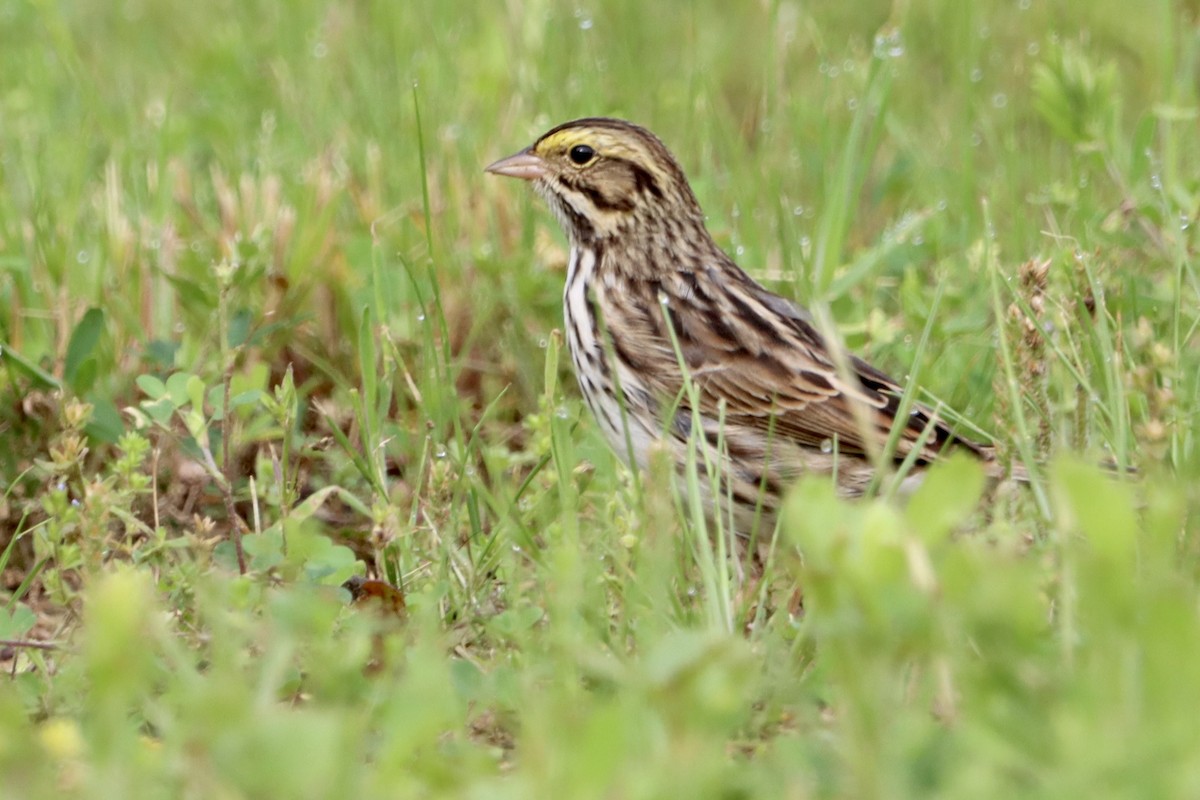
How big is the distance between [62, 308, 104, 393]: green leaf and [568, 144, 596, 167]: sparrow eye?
1.32 metres

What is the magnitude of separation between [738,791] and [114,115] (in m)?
5.47

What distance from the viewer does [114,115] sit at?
7145 millimetres

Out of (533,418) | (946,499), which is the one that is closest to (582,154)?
(533,418)

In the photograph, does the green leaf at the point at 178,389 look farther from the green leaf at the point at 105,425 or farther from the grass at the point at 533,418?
the green leaf at the point at 105,425

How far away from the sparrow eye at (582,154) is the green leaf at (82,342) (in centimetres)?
132

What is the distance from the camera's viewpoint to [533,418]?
3.95 meters

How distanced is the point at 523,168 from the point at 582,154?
17 cm

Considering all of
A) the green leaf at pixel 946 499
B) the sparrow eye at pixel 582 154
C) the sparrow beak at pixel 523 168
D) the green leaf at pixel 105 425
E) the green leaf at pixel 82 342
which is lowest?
the green leaf at pixel 105 425

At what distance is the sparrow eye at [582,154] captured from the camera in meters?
4.87

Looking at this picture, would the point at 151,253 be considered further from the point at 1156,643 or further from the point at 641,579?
the point at 1156,643

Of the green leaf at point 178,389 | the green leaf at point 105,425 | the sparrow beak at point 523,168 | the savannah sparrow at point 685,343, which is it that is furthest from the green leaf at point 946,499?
the sparrow beak at point 523,168

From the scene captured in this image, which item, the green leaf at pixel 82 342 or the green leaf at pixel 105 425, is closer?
the green leaf at pixel 105 425

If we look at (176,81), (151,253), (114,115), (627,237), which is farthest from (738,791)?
(176,81)

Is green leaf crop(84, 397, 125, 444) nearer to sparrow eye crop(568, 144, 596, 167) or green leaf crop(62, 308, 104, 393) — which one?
green leaf crop(62, 308, 104, 393)
